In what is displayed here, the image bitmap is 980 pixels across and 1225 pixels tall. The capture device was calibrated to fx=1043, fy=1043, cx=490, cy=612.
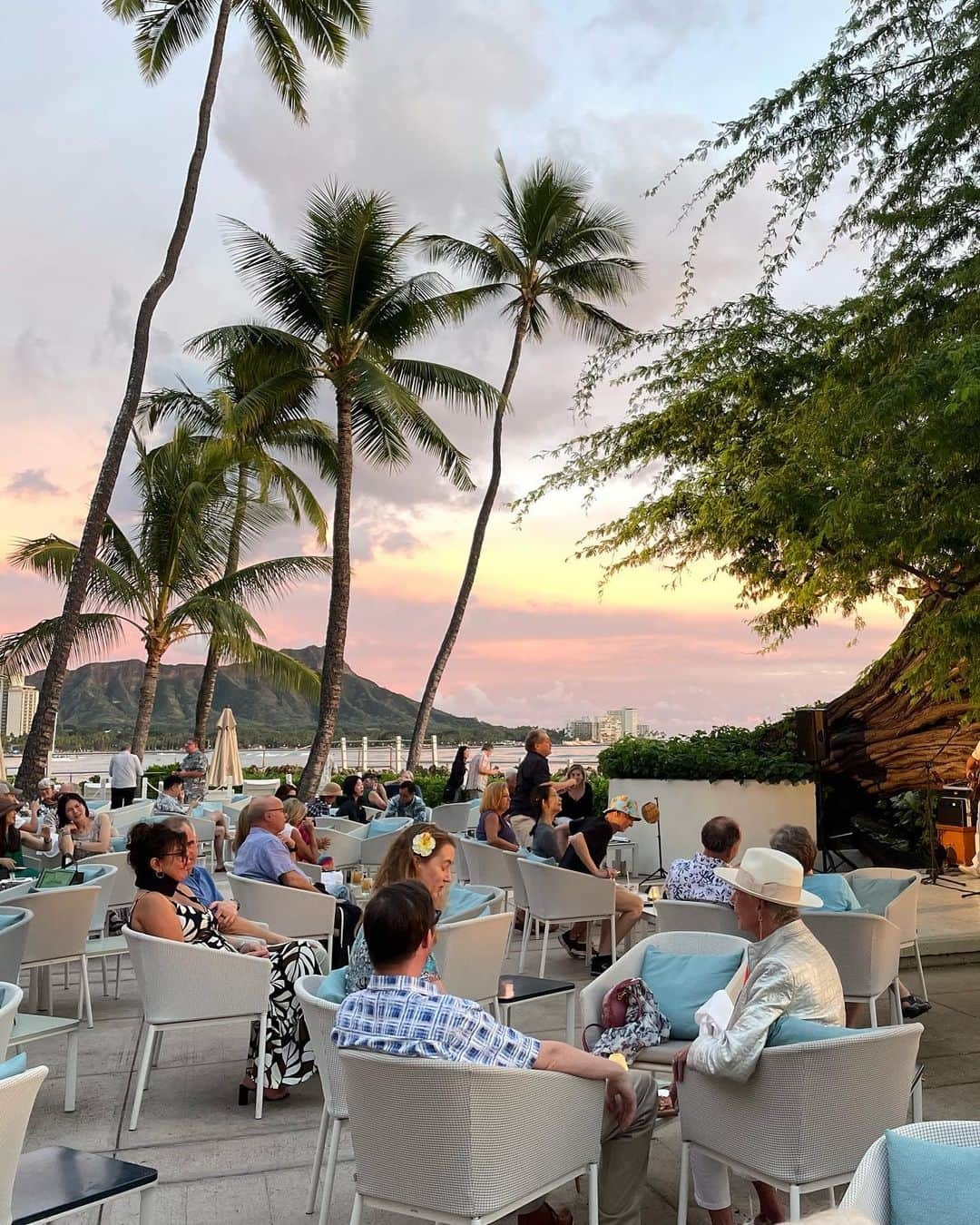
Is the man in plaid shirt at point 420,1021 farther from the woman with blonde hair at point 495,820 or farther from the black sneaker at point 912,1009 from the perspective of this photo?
the woman with blonde hair at point 495,820

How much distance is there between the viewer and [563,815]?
868cm

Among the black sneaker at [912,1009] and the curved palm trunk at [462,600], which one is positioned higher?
the curved palm trunk at [462,600]

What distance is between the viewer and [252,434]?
18.3 meters

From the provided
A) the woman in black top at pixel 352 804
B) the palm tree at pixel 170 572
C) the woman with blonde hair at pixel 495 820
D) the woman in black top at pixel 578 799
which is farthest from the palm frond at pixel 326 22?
the woman with blonde hair at pixel 495 820

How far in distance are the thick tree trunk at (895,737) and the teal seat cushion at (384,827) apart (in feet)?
16.5

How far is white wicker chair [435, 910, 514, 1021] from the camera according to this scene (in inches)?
162

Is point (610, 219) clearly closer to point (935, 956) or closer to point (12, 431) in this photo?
point (12, 431)

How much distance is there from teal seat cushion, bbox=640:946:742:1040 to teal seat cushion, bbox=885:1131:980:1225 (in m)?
1.80

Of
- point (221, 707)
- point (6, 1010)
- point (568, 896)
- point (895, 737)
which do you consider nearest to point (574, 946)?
point (568, 896)

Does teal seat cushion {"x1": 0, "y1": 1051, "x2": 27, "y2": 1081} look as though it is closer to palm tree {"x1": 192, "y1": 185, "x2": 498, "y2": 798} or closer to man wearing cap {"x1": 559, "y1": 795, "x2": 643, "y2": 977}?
man wearing cap {"x1": 559, "y1": 795, "x2": 643, "y2": 977}

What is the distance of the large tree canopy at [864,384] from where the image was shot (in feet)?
19.9

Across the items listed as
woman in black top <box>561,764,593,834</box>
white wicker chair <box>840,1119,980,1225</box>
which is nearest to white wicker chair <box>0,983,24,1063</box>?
white wicker chair <box>840,1119,980,1225</box>

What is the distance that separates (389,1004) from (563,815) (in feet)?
20.4

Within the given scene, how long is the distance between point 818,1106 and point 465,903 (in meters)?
2.57
